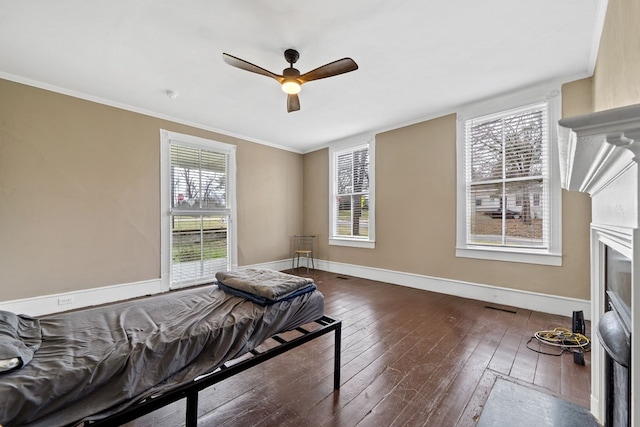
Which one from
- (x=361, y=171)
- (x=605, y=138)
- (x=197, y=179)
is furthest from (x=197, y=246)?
(x=605, y=138)

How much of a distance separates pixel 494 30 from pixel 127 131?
14.8 ft

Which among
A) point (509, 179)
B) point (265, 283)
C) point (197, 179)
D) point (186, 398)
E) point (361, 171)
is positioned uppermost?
point (361, 171)

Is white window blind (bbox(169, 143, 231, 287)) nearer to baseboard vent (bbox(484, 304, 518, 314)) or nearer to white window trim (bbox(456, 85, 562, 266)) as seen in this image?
white window trim (bbox(456, 85, 562, 266))

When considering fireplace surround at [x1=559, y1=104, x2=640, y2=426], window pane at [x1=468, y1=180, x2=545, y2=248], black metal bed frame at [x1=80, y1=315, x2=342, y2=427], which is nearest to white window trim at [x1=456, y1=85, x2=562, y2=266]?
window pane at [x1=468, y1=180, x2=545, y2=248]

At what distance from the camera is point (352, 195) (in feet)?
17.4

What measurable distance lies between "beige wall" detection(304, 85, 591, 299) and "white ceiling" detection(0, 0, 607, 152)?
606mm

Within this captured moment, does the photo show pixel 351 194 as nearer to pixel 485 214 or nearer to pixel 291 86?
pixel 485 214

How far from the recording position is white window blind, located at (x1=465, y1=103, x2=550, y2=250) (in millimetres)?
3200

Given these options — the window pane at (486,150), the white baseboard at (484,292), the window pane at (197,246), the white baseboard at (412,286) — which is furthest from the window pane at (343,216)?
the window pane at (486,150)

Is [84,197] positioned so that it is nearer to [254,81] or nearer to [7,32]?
[7,32]

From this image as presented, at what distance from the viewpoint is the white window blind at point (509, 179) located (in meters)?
3.20

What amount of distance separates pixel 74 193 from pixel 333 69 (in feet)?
11.6

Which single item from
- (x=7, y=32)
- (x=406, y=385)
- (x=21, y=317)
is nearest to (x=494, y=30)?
(x=406, y=385)

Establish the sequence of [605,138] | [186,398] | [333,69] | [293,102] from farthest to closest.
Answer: [293,102], [333,69], [186,398], [605,138]
